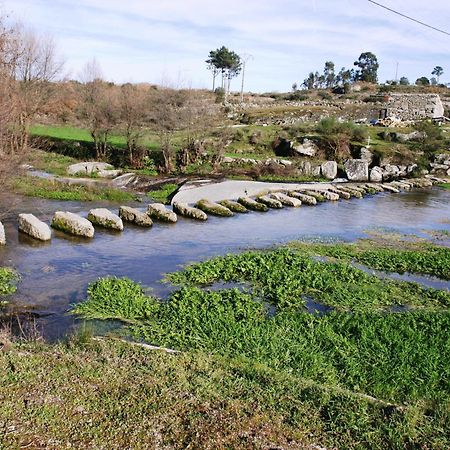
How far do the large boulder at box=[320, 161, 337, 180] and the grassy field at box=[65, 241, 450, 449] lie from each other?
19495 millimetres

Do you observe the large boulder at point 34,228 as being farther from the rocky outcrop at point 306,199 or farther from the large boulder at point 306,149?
the large boulder at point 306,149

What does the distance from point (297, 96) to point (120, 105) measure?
4242cm

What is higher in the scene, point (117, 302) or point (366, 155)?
point (366, 155)

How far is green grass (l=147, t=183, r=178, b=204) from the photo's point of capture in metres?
23.5

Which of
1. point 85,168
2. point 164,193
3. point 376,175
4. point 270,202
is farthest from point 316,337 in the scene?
point 376,175

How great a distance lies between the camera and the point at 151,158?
3253 centimetres

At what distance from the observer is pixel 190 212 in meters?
19.8

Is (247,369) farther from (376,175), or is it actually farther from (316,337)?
(376,175)

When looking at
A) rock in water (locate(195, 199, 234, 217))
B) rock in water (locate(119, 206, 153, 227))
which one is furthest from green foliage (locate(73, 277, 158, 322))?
rock in water (locate(195, 199, 234, 217))

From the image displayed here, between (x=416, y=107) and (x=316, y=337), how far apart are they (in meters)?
49.9

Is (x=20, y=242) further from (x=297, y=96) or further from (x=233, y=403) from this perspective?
(x=297, y=96)

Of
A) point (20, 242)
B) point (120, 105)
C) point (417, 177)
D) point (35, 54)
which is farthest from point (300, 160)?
point (20, 242)

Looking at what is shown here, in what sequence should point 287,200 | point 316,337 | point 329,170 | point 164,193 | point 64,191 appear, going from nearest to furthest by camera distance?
1. point 316,337
2. point 64,191
3. point 287,200
4. point 164,193
5. point 329,170

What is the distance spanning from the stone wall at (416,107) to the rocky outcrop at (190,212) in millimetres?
Answer: 38189
